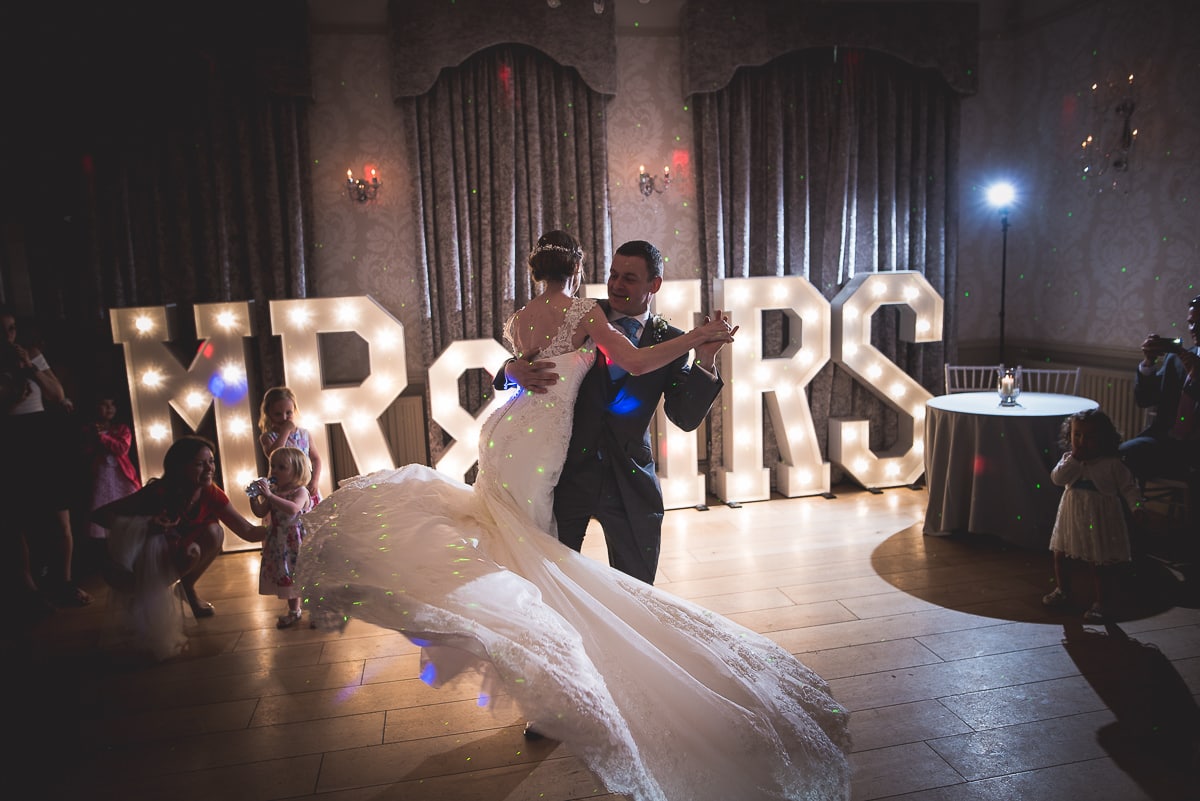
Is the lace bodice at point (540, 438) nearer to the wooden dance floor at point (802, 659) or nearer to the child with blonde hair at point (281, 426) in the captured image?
the wooden dance floor at point (802, 659)

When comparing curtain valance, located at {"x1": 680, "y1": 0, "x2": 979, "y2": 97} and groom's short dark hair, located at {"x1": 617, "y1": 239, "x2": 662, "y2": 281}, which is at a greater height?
curtain valance, located at {"x1": 680, "y1": 0, "x2": 979, "y2": 97}

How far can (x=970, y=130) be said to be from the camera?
5422 millimetres

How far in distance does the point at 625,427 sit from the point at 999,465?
7.53ft

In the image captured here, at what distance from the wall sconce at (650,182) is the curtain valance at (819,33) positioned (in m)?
0.51

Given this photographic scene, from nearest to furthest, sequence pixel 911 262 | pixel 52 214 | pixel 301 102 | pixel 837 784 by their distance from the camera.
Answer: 1. pixel 837 784
2. pixel 52 214
3. pixel 301 102
4. pixel 911 262

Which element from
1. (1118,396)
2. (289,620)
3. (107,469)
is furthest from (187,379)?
(1118,396)

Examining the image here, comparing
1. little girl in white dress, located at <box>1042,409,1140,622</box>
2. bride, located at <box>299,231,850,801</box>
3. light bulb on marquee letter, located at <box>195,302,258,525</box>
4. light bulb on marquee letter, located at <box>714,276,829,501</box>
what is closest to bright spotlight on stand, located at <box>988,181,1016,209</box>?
light bulb on marquee letter, located at <box>714,276,829,501</box>

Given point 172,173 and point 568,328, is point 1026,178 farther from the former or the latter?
point 172,173

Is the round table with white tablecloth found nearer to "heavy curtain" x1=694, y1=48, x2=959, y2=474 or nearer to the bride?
"heavy curtain" x1=694, y1=48, x2=959, y2=474

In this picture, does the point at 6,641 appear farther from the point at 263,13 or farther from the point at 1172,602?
the point at 1172,602

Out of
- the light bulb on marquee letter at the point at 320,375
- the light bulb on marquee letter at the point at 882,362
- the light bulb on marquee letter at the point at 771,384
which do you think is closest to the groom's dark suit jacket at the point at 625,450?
the light bulb on marquee letter at the point at 320,375

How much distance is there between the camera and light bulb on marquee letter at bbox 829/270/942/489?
191 inches

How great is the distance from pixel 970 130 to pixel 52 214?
5704 millimetres

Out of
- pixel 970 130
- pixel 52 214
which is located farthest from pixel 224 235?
pixel 970 130
